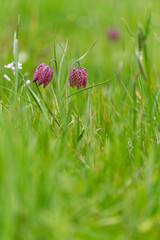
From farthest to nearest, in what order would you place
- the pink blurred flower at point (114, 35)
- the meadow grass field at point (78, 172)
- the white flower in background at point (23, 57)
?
the pink blurred flower at point (114, 35)
the white flower in background at point (23, 57)
the meadow grass field at point (78, 172)

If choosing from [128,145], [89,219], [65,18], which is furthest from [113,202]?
[65,18]

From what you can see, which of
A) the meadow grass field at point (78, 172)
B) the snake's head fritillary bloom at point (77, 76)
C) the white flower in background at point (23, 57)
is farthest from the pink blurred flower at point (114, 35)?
the snake's head fritillary bloom at point (77, 76)

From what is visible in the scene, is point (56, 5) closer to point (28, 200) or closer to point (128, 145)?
point (128, 145)

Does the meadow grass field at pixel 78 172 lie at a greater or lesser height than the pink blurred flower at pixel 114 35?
lesser

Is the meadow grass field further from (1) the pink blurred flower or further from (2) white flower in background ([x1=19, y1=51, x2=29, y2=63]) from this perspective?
(1) the pink blurred flower

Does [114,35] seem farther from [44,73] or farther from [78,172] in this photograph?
[78,172]

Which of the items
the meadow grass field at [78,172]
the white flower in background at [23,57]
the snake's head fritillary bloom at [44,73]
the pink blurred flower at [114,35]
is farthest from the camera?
the pink blurred flower at [114,35]

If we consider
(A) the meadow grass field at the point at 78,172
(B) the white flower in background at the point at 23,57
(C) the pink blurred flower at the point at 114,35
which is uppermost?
(C) the pink blurred flower at the point at 114,35

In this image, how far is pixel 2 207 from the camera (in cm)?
106

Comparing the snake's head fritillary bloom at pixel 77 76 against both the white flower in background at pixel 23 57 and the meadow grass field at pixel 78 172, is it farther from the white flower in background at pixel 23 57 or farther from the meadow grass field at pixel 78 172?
the white flower in background at pixel 23 57

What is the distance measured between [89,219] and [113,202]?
119 millimetres

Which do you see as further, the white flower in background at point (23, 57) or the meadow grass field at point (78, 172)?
the white flower in background at point (23, 57)

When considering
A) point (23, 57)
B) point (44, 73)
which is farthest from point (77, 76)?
point (23, 57)

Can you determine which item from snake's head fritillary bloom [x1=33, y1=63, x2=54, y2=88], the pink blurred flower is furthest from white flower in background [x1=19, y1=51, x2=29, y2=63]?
snake's head fritillary bloom [x1=33, y1=63, x2=54, y2=88]
